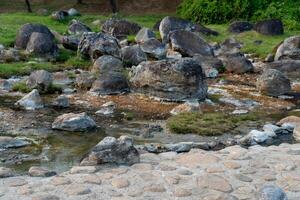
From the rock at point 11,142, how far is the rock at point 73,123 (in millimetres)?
1337

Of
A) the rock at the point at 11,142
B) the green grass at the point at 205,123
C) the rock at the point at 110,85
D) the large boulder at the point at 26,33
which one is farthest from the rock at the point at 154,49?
the rock at the point at 11,142

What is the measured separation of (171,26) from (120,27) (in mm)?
2779

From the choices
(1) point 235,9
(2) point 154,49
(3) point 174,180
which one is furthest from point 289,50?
(3) point 174,180

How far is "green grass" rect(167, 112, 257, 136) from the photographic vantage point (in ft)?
47.4

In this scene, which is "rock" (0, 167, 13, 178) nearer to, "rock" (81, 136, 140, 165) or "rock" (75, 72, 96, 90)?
"rock" (81, 136, 140, 165)

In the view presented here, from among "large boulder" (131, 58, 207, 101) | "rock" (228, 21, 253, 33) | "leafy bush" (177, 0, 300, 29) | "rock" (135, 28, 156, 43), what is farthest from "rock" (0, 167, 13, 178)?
"leafy bush" (177, 0, 300, 29)

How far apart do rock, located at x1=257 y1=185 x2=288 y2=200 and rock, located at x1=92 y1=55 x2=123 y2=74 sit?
1171cm

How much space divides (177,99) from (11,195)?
30.4 feet

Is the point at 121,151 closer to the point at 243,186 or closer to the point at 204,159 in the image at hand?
the point at 204,159

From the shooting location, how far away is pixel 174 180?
988cm

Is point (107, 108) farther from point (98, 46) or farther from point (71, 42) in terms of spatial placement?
point (71, 42)

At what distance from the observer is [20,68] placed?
71.7 ft

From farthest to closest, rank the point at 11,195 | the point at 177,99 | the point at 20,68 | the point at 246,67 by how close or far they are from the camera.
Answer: the point at 246,67 → the point at 20,68 → the point at 177,99 → the point at 11,195

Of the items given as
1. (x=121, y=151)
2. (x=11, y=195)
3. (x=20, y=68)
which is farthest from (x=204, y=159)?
(x=20, y=68)
